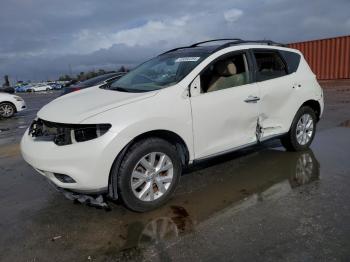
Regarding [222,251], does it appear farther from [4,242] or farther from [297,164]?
[297,164]

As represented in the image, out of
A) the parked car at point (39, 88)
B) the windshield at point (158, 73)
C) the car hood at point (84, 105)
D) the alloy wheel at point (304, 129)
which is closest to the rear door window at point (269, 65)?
the alloy wheel at point (304, 129)

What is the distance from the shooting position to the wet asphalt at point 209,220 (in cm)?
285

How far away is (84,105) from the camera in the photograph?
3635 mm


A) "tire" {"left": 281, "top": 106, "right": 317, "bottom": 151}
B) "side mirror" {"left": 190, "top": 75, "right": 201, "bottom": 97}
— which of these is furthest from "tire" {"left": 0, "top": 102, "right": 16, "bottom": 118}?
"side mirror" {"left": 190, "top": 75, "right": 201, "bottom": 97}

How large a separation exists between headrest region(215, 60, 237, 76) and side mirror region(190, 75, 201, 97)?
0.45m

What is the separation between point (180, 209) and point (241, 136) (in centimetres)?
130

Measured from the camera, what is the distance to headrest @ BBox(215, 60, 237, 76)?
13.9ft

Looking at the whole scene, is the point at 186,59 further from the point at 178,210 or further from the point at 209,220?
the point at 209,220

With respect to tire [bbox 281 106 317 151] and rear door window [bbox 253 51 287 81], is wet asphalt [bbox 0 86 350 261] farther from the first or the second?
rear door window [bbox 253 51 287 81]

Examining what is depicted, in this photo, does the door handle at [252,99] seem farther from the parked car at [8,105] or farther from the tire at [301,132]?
the parked car at [8,105]

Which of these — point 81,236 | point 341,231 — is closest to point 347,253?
point 341,231

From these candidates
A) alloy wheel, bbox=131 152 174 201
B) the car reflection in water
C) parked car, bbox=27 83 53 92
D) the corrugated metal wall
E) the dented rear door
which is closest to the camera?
the car reflection in water

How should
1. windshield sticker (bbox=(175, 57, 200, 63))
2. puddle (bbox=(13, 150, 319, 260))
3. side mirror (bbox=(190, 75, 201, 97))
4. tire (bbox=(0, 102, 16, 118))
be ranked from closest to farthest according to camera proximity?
puddle (bbox=(13, 150, 319, 260))
side mirror (bbox=(190, 75, 201, 97))
windshield sticker (bbox=(175, 57, 200, 63))
tire (bbox=(0, 102, 16, 118))

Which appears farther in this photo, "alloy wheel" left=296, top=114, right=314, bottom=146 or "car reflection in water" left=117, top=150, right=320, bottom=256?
"alloy wheel" left=296, top=114, right=314, bottom=146
